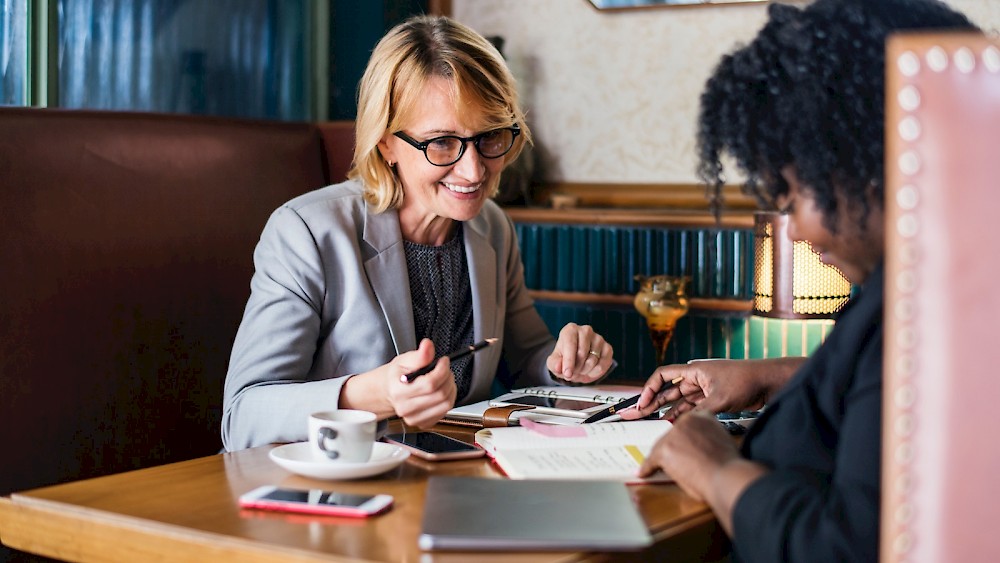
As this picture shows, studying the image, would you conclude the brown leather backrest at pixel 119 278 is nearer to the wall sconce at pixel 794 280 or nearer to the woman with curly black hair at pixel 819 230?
the wall sconce at pixel 794 280

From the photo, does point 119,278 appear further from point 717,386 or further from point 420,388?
point 717,386

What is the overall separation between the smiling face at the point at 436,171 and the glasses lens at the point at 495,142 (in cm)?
2

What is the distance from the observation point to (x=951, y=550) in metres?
0.93

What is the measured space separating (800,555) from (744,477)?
14 cm

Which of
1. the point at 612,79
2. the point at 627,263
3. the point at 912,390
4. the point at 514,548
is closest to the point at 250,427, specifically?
the point at 514,548

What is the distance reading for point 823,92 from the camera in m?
1.15

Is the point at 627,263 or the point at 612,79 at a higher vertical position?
the point at 612,79

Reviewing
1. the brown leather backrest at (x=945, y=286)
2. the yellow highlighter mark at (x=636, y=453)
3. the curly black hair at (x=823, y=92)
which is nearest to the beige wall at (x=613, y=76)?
the yellow highlighter mark at (x=636, y=453)

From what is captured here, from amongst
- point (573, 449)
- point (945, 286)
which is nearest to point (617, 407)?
point (573, 449)

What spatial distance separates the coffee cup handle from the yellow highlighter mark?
0.41 m

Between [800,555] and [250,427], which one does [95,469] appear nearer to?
[250,427]

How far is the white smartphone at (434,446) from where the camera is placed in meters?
1.59

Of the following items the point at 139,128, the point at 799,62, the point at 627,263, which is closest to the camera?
the point at 799,62

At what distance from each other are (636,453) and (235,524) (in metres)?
0.58
